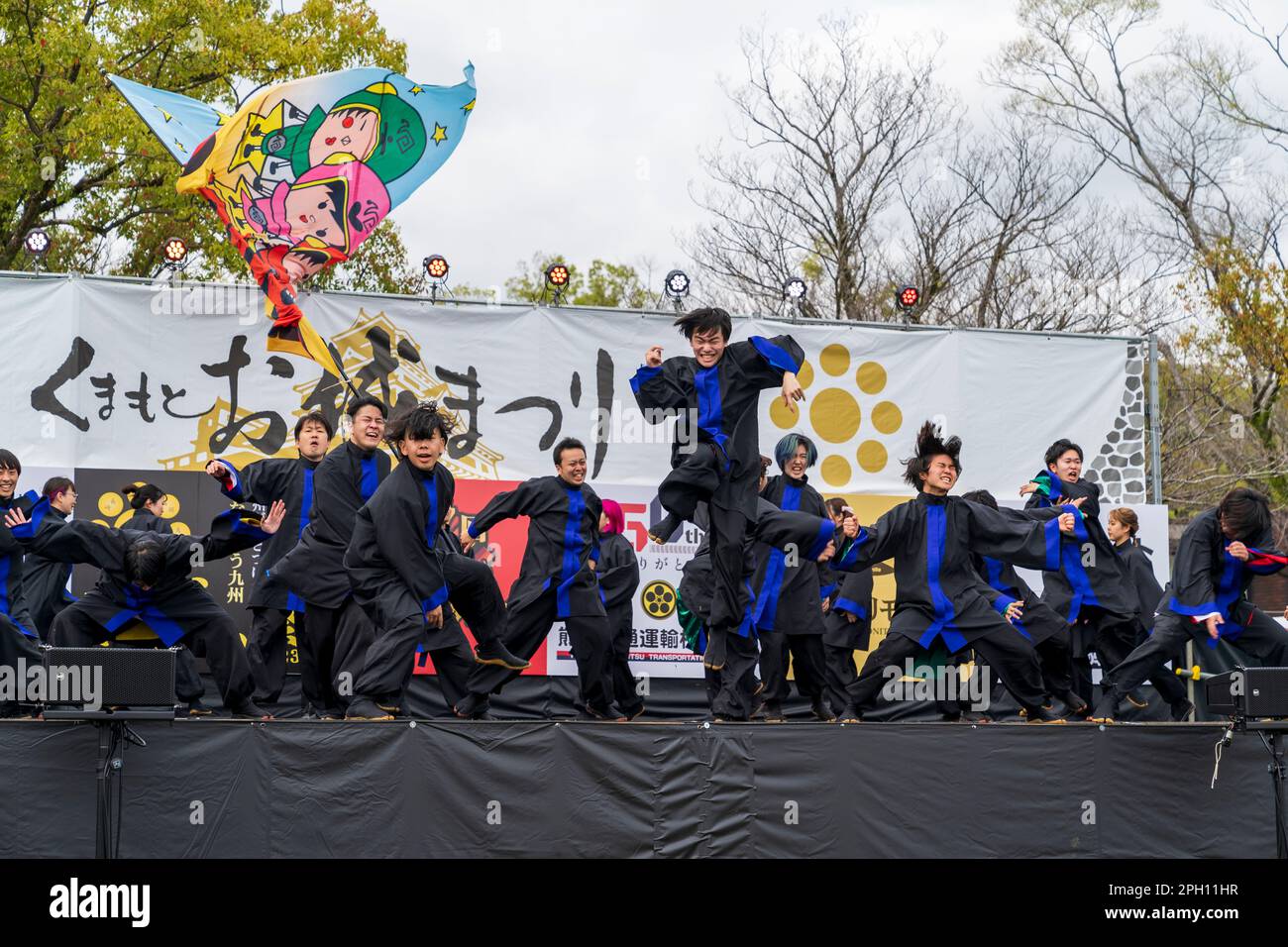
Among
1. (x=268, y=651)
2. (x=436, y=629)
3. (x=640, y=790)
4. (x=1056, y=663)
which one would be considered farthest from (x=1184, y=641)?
(x=268, y=651)

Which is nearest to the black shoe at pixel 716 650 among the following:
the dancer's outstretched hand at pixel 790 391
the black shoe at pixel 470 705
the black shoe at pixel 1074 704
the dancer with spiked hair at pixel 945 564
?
the dancer with spiked hair at pixel 945 564

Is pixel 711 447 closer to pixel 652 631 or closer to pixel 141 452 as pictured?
pixel 652 631

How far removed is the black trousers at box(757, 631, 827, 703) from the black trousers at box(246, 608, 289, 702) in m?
2.76

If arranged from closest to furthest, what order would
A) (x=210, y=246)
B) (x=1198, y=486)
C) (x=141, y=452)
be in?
(x=141, y=452)
(x=210, y=246)
(x=1198, y=486)

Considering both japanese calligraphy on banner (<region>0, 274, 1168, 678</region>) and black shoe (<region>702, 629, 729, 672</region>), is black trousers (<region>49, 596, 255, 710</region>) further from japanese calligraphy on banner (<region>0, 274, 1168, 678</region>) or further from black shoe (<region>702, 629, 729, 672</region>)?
black shoe (<region>702, 629, 729, 672</region>)

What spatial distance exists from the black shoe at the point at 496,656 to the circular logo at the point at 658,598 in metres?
2.44

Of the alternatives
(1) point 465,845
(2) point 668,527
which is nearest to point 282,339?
(2) point 668,527

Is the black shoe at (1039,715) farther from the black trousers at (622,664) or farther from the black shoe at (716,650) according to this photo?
the black trousers at (622,664)

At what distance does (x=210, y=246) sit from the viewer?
15.1 meters

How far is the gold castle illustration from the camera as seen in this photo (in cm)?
894

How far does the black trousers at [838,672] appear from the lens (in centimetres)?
839

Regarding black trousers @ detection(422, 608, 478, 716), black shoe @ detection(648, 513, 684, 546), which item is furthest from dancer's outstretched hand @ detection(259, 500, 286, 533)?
black shoe @ detection(648, 513, 684, 546)

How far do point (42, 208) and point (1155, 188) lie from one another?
15.8 meters

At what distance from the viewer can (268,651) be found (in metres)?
7.59
